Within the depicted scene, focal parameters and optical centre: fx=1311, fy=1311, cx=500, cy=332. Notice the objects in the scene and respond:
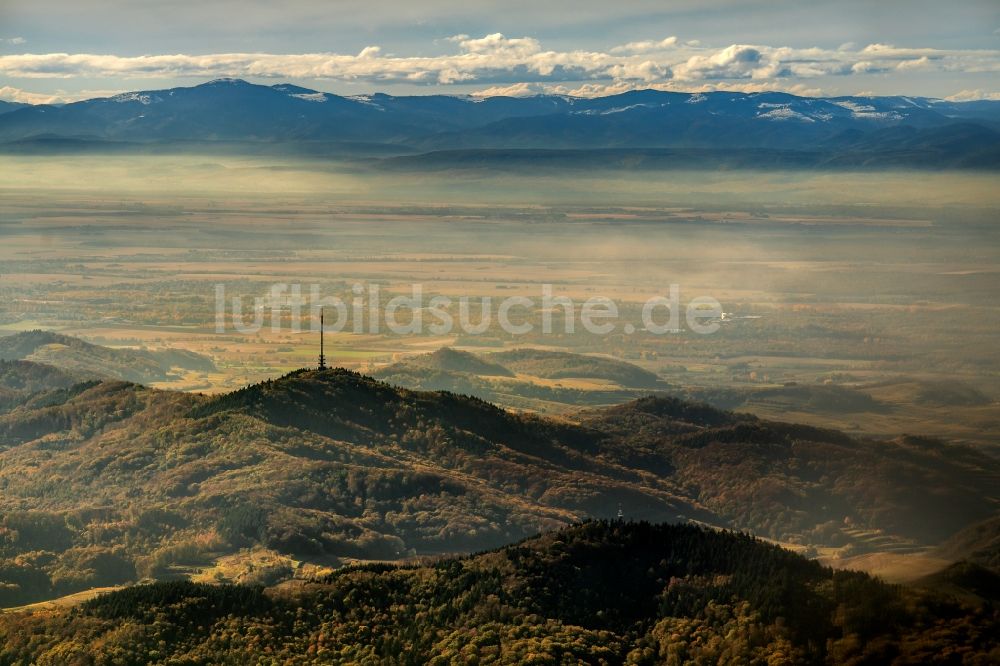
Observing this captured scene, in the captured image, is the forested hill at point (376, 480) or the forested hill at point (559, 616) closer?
the forested hill at point (559, 616)

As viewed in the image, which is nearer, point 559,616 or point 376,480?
point 559,616

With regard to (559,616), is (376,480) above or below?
below

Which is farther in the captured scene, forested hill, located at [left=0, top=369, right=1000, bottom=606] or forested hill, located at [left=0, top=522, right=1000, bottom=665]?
forested hill, located at [left=0, top=369, right=1000, bottom=606]

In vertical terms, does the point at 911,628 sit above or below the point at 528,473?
above

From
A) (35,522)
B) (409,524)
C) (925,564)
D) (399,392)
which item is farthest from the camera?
(399,392)

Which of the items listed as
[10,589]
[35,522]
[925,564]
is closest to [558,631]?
[925,564]

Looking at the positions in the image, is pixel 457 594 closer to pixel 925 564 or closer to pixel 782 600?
pixel 782 600

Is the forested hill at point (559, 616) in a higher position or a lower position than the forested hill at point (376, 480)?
higher

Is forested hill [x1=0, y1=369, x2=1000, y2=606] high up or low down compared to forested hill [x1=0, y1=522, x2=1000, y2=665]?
down
